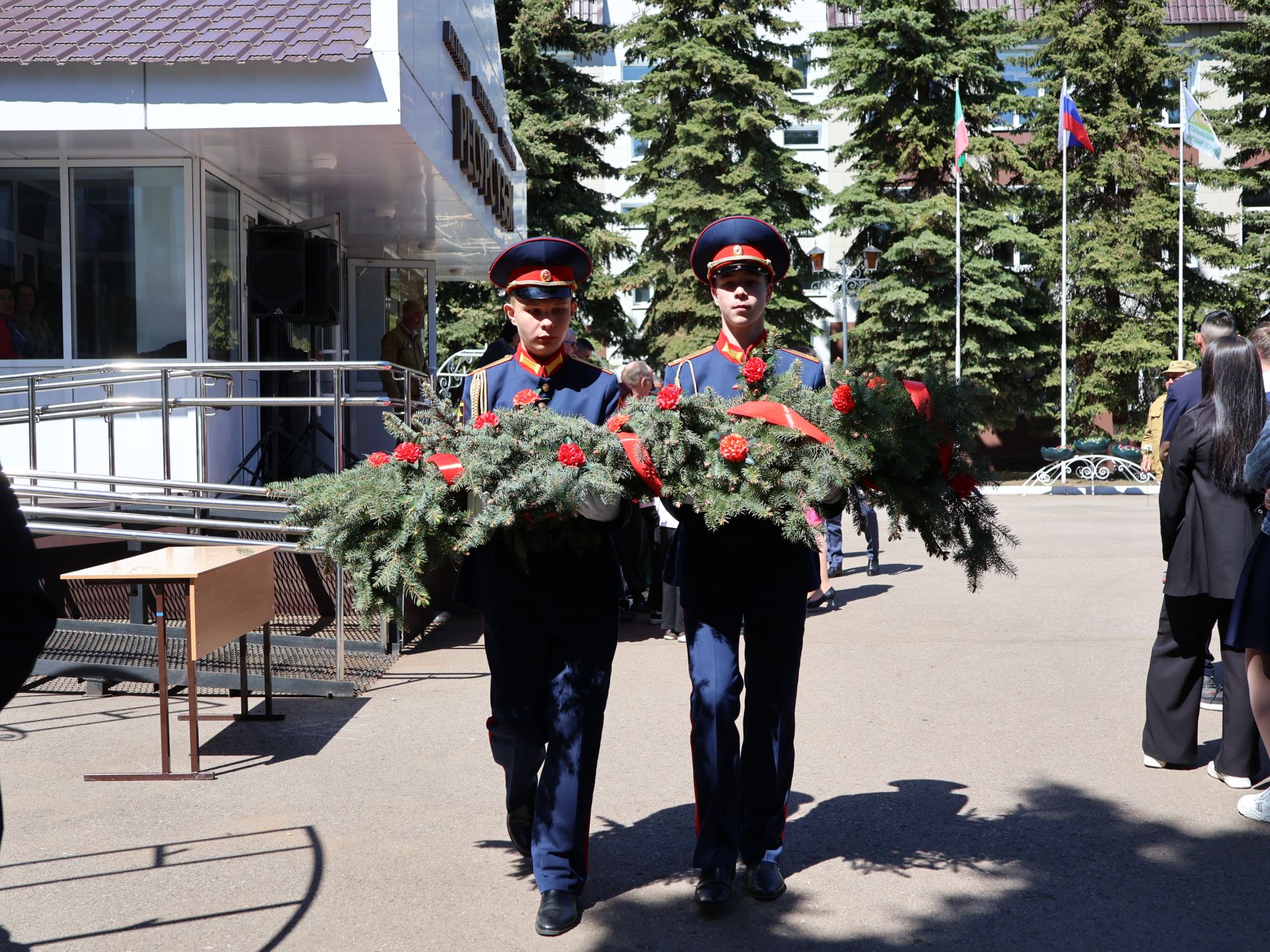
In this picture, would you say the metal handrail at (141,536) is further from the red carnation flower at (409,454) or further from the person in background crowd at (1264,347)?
the person in background crowd at (1264,347)

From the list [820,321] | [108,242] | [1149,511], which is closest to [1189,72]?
[820,321]

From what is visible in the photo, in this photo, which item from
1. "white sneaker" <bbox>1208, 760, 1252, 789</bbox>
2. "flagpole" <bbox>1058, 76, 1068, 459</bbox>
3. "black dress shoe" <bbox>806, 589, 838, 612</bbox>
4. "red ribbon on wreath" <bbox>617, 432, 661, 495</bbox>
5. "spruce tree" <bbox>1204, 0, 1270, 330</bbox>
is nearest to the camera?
"red ribbon on wreath" <bbox>617, 432, 661, 495</bbox>

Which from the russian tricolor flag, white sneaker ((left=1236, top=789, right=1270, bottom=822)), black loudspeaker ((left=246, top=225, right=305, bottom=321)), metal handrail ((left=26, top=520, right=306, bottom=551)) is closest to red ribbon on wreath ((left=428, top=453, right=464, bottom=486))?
white sneaker ((left=1236, top=789, right=1270, bottom=822))

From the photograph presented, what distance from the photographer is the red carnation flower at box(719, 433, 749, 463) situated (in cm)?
353

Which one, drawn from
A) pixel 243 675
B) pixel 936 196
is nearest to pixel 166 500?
pixel 243 675

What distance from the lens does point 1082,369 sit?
33.7 m

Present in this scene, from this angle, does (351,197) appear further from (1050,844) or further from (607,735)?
(1050,844)

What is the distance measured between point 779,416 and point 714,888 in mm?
1484

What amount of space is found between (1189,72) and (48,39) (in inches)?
1377

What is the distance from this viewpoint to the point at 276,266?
11.9m

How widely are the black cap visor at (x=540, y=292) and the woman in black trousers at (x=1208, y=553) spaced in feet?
9.79

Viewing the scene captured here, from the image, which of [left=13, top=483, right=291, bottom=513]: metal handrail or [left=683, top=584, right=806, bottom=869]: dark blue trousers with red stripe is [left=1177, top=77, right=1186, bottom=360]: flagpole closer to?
[left=13, top=483, right=291, bottom=513]: metal handrail

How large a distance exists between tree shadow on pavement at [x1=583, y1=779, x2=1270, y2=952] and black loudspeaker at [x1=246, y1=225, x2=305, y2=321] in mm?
8443

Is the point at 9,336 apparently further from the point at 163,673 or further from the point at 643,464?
the point at 643,464
